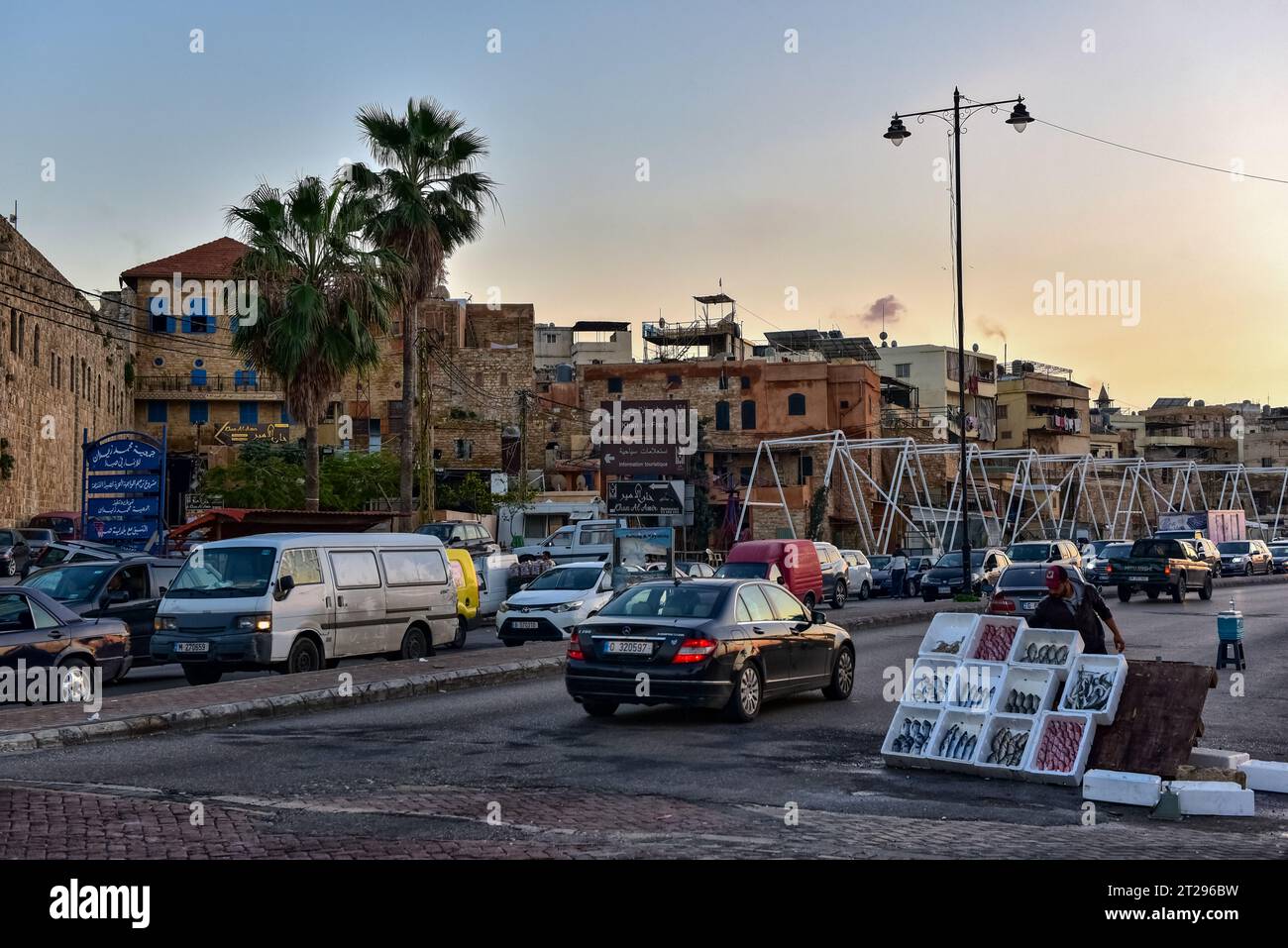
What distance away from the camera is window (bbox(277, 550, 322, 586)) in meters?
18.1

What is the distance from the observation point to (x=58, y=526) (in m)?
50.2

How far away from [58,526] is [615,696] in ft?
135

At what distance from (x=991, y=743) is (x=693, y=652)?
130 inches

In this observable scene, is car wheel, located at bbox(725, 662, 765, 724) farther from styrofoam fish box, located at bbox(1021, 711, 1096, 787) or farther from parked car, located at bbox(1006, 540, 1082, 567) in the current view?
parked car, located at bbox(1006, 540, 1082, 567)

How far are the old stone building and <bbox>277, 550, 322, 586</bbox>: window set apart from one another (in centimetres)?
3397

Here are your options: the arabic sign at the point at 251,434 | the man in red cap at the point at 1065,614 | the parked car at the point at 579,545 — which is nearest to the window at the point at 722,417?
the arabic sign at the point at 251,434

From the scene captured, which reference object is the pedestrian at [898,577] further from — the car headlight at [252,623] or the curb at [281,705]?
the car headlight at [252,623]

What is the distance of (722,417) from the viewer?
3270 inches

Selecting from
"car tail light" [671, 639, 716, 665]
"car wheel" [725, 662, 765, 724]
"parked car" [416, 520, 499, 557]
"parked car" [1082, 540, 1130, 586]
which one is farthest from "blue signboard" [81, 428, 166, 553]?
"parked car" [1082, 540, 1130, 586]

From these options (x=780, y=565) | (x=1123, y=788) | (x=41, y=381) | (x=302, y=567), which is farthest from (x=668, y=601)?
(x=41, y=381)

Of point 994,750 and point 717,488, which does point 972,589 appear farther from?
point 717,488

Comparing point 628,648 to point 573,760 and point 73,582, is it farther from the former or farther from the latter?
point 73,582

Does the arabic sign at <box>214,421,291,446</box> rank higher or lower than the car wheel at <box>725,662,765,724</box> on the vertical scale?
higher

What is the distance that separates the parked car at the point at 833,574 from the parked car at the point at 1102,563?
26.1ft
